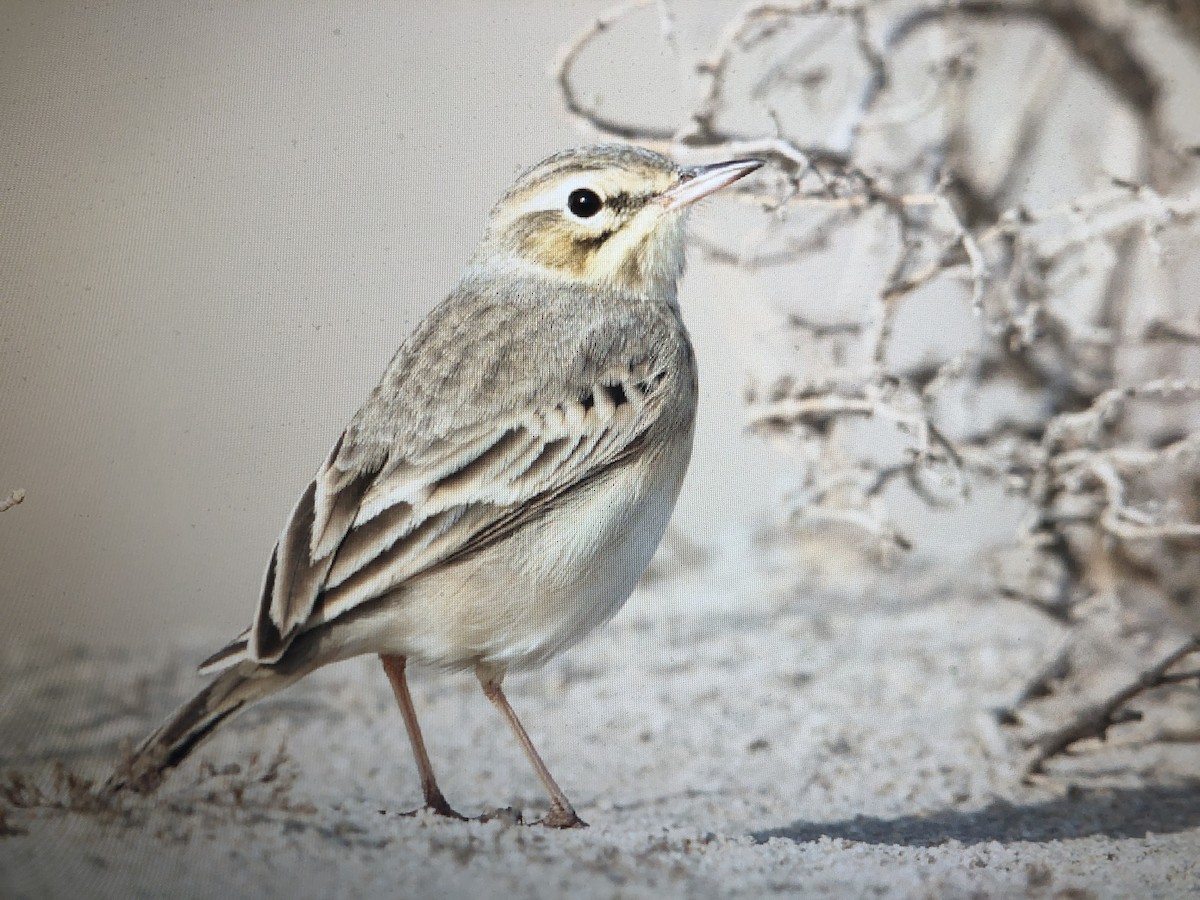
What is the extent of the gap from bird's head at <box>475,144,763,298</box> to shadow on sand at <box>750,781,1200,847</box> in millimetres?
1482

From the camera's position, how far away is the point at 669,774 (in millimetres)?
4270

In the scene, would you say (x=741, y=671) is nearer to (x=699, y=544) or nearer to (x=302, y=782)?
(x=699, y=544)

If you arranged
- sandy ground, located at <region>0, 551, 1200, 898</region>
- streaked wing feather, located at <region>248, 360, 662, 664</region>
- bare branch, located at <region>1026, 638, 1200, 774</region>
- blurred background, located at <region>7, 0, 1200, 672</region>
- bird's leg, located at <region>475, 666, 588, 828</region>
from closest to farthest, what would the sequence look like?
sandy ground, located at <region>0, 551, 1200, 898</region> → streaked wing feather, located at <region>248, 360, 662, 664</region> → bird's leg, located at <region>475, 666, 588, 828</region> → blurred background, located at <region>7, 0, 1200, 672</region> → bare branch, located at <region>1026, 638, 1200, 774</region>

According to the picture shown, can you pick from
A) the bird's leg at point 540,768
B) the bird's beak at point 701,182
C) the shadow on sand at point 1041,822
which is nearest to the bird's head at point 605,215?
the bird's beak at point 701,182

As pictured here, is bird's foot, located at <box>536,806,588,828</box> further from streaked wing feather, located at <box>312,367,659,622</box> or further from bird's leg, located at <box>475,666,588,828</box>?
streaked wing feather, located at <box>312,367,659,622</box>

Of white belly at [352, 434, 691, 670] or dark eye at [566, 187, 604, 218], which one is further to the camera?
dark eye at [566, 187, 604, 218]

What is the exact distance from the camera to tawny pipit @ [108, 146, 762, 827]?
2953 millimetres

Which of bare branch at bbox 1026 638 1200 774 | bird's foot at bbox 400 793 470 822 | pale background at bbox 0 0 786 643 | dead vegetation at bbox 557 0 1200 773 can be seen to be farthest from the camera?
dead vegetation at bbox 557 0 1200 773

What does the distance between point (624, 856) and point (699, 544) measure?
8.22ft

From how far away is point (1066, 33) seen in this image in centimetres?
507

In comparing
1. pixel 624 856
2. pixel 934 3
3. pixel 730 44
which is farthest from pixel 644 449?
pixel 934 3

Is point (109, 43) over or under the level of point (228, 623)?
over

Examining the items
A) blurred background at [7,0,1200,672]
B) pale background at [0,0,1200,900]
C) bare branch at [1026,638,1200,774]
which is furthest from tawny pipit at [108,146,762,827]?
bare branch at [1026,638,1200,774]

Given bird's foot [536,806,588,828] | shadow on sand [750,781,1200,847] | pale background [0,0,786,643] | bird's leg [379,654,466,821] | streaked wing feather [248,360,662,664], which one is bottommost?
shadow on sand [750,781,1200,847]
